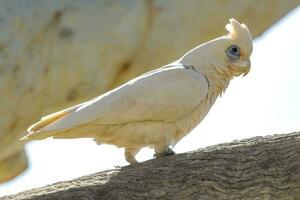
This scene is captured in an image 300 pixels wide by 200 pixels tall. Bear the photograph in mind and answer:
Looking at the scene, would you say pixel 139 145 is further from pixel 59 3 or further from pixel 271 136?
pixel 59 3

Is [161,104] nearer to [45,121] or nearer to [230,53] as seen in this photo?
[230,53]

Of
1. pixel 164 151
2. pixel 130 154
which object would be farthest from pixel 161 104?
pixel 130 154

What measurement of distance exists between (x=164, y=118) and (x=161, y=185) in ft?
2.36

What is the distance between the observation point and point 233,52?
9.73 metres

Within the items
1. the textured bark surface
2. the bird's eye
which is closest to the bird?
the bird's eye

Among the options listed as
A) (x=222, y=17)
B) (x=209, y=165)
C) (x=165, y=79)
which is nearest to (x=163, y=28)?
(x=222, y=17)

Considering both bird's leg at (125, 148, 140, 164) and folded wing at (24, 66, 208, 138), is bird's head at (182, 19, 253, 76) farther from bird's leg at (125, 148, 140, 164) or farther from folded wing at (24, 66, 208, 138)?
bird's leg at (125, 148, 140, 164)

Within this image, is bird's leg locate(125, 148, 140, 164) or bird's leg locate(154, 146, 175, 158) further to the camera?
bird's leg locate(125, 148, 140, 164)

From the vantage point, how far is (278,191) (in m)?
8.64

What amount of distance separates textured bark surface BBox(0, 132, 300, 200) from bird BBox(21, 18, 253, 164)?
0.32m

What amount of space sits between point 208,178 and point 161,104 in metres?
0.81

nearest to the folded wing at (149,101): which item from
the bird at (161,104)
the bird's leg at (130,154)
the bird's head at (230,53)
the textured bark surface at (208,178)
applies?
the bird at (161,104)

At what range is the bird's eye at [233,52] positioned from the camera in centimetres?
972

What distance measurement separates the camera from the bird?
29.9ft
